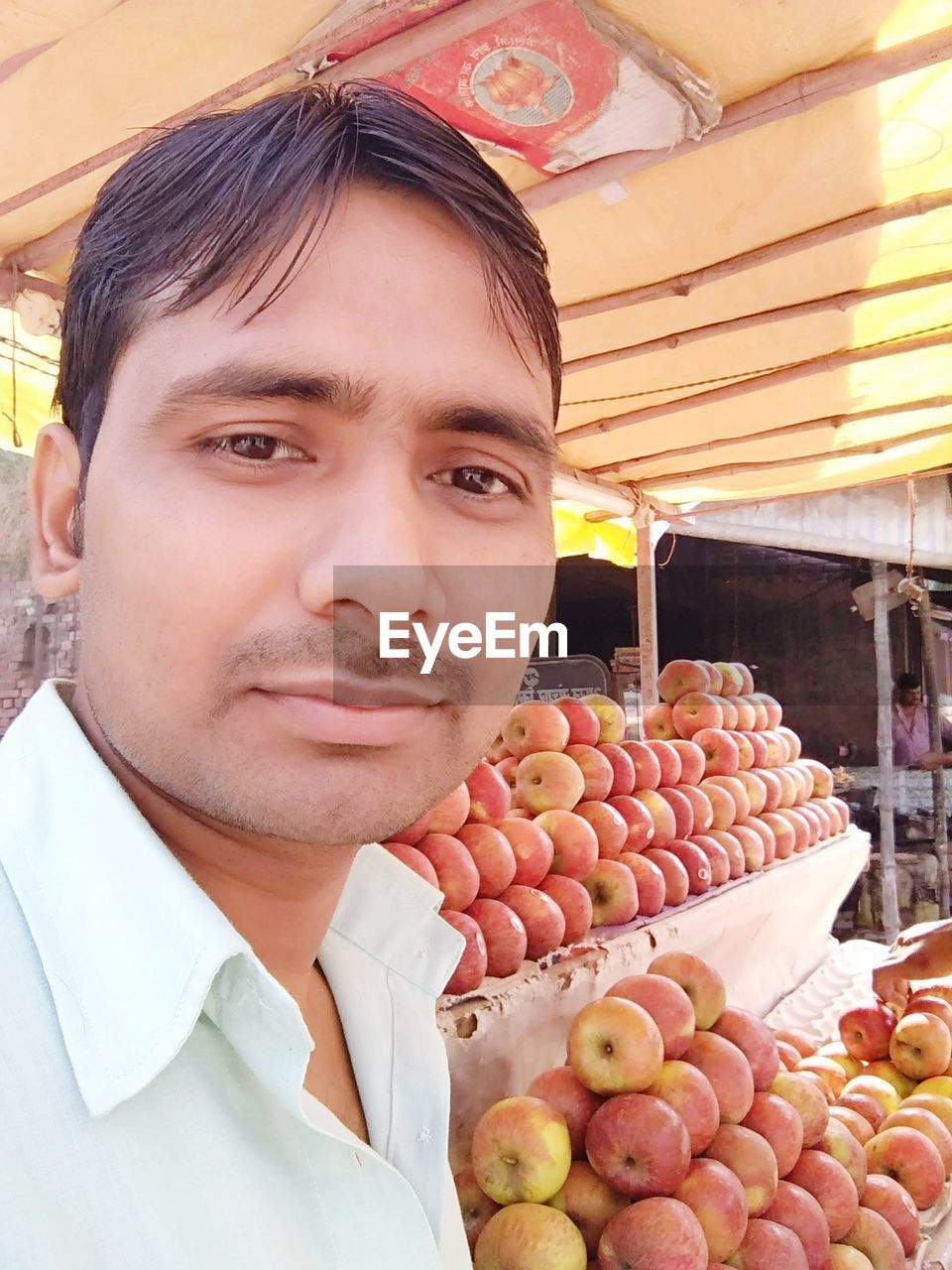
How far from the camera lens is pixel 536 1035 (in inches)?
86.1

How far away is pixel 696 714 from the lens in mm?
4043

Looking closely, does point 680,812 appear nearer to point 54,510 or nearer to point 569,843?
point 569,843

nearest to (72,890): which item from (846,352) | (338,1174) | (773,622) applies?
(338,1174)

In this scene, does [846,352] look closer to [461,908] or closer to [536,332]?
[461,908]

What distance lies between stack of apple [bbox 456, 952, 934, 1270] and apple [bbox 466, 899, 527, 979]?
24 centimetres

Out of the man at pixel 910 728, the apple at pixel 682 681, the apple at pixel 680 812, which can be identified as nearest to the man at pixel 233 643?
the apple at pixel 680 812

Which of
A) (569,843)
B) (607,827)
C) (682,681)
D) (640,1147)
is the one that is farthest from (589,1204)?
(682,681)

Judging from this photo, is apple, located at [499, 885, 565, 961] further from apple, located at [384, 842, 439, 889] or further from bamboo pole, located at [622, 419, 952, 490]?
bamboo pole, located at [622, 419, 952, 490]

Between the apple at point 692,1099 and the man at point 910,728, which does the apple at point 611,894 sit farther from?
the man at point 910,728

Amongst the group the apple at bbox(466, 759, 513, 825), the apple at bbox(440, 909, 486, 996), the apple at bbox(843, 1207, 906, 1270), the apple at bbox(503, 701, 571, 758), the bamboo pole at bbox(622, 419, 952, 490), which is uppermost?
the bamboo pole at bbox(622, 419, 952, 490)

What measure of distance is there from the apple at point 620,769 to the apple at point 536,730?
160 mm

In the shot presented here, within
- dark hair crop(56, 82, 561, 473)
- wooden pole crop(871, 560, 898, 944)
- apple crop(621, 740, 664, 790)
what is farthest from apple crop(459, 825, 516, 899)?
wooden pole crop(871, 560, 898, 944)

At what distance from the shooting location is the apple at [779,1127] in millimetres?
2035

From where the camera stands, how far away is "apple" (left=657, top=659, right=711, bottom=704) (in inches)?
165
